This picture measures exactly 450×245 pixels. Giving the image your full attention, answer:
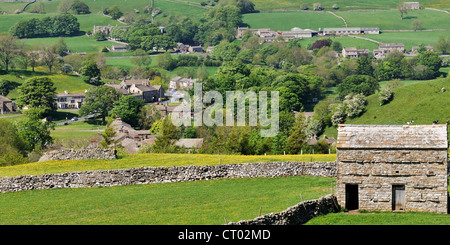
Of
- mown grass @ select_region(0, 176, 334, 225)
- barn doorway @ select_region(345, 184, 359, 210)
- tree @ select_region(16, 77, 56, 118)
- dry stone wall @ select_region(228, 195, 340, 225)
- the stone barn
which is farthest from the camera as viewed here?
tree @ select_region(16, 77, 56, 118)

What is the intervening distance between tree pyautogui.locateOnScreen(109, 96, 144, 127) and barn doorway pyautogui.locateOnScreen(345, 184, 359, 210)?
93997 mm

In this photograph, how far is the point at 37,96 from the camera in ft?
438

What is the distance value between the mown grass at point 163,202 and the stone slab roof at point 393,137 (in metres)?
3.57

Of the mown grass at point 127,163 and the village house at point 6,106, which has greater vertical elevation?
the mown grass at point 127,163

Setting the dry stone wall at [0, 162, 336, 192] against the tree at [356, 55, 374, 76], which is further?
the tree at [356, 55, 374, 76]

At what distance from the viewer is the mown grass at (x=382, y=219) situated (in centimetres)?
2981

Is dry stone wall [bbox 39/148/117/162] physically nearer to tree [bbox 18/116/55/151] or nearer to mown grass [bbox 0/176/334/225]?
mown grass [bbox 0/176/334/225]

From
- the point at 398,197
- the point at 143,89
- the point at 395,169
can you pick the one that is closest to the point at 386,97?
the point at 143,89

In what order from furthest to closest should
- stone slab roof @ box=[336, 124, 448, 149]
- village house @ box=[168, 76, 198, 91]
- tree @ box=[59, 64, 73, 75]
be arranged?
1. tree @ box=[59, 64, 73, 75]
2. village house @ box=[168, 76, 198, 91]
3. stone slab roof @ box=[336, 124, 448, 149]

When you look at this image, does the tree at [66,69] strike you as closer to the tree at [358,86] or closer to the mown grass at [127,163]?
the tree at [358,86]

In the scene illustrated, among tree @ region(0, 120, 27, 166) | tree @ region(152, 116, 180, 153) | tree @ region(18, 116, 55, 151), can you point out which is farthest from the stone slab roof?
tree @ region(18, 116, 55, 151)

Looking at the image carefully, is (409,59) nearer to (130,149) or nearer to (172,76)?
(172,76)

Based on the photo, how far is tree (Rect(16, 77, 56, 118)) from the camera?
433ft

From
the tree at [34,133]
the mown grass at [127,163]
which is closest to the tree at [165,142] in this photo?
the mown grass at [127,163]
